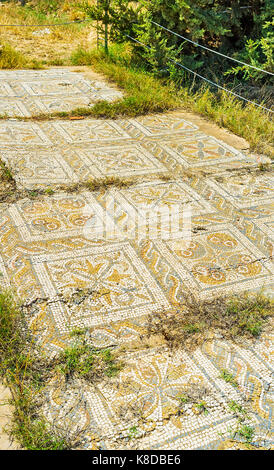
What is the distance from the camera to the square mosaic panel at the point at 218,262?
2.82 m

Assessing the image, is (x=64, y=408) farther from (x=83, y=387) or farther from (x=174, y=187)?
(x=174, y=187)

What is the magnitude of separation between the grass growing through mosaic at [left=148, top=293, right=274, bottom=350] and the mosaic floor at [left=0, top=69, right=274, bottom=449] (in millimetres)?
67

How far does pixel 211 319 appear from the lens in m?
2.53

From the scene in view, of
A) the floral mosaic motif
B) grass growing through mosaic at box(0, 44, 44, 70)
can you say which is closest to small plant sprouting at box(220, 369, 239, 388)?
the floral mosaic motif

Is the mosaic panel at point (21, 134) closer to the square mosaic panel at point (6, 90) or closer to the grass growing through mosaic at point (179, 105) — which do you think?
the grass growing through mosaic at point (179, 105)

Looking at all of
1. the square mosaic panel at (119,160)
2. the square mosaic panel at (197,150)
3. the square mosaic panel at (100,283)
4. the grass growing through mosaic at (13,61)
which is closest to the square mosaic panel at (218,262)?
the square mosaic panel at (100,283)

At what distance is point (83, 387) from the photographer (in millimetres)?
2082

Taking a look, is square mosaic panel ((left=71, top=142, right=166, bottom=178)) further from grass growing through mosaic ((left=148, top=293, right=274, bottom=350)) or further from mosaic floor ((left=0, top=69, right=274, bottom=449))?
grass growing through mosaic ((left=148, top=293, right=274, bottom=350))

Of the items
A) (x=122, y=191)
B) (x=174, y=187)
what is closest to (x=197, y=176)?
(x=174, y=187)

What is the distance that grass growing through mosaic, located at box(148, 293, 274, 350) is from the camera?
2.42 meters

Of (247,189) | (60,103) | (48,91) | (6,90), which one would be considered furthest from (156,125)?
(6,90)

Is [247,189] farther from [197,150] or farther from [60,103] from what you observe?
[60,103]

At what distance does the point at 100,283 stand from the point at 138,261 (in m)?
0.34

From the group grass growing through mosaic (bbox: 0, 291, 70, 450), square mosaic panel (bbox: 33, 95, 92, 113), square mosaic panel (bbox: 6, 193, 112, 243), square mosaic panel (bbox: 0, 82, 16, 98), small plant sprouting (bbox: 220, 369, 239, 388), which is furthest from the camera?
square mosaic panel (bbox: 0, 82, 16, 98)
